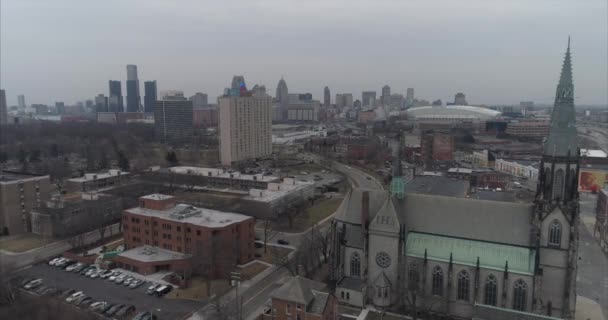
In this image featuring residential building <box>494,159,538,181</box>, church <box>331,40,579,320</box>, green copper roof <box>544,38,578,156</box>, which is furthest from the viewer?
residential building <box>494,159,538,181</box>

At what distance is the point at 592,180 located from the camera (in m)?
98.4

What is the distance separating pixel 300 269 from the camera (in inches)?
2088

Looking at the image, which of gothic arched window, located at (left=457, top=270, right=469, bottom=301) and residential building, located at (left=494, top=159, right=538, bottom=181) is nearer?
gothic arched window, located at (left=457, top=270, right=469, bottom=301)

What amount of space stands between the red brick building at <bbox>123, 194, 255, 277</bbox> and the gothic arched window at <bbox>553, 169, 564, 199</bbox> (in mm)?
37272

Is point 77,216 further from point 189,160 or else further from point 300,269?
point 189,160

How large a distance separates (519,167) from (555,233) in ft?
291

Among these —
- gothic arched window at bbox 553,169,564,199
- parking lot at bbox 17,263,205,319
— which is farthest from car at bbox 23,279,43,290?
gothic arched window at bbox 553,169,564,199

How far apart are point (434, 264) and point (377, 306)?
763cm

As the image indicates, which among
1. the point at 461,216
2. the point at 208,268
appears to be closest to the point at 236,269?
the point at 208,268

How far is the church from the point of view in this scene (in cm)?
3928

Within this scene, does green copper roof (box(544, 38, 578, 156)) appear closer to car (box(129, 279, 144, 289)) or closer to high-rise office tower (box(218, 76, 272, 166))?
car (box(129, 279, 144, 289))

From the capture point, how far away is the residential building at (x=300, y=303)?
1507 inches

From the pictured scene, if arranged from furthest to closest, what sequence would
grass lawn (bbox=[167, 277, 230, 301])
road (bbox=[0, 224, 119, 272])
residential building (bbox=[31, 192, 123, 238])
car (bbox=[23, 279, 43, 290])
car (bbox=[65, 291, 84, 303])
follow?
1. residential building (bbox=[31, 192, 123, 238])
2. road (bbox=[0, 224, 119, 272])
3. car (bbox=[23, 279, 43, 290])
4. grass lawn (bbox=[167, 277, 230, 301])
5. car (bbox=[65, 291, 84, 303])

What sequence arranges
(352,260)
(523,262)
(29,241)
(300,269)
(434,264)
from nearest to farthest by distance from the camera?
(523,262) < (434,264) < (352,260) < (300,269) < (29,241)
